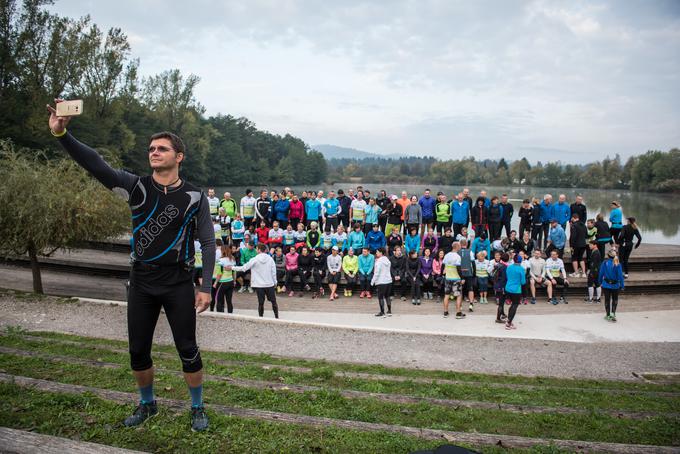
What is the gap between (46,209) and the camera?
12.4 meters

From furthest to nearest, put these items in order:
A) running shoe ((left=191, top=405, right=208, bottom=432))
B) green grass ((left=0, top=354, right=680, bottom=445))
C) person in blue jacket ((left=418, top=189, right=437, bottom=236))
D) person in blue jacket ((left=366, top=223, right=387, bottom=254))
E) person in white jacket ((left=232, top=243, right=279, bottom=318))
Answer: person in blue jacket ((left=418, top=189, right=437, bottom=236)) < person in blue jacket ((left=366, top=223, right=387, bottom=254)) < person in white jacket ((left=232, top=243, right=279, bottom=318)) < green grass ((left=0, top=354, right=680, bottom=445)) < running shoe ((left=191, top=405, right=208, bottom=432))

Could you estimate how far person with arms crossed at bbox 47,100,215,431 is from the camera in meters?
3.27

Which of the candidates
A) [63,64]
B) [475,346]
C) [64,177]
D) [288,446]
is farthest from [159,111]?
[288,446]

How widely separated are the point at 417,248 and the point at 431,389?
33.8 feet

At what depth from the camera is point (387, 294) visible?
1295cm

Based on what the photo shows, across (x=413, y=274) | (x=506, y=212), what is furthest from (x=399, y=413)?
(x=506, y=212)

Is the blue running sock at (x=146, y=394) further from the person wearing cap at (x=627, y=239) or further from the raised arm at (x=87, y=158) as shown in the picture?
the person wearing cap at (x=627, y=239)

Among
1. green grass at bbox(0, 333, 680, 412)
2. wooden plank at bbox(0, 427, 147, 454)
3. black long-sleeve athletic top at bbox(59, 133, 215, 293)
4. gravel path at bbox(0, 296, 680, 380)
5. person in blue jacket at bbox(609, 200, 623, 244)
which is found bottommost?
gravel path at bbox(0, 296, 680, 380)

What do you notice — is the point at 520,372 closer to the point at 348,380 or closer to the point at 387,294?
the point at 348,380

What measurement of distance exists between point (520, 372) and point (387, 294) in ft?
17.4

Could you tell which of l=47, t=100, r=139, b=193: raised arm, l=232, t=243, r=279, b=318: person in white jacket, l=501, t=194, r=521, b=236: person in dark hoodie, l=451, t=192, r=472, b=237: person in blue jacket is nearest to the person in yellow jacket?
l=232, t=243, r=279, b=318: person in white jacket

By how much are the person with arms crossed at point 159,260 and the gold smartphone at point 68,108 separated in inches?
12.7

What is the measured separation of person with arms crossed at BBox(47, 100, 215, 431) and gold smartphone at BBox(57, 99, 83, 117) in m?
0.32

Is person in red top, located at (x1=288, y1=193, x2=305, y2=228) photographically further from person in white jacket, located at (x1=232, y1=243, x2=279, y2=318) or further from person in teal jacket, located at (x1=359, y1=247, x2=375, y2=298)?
person in white jacket, located at (x1=232, y1=243, x2=279, y2=318)
